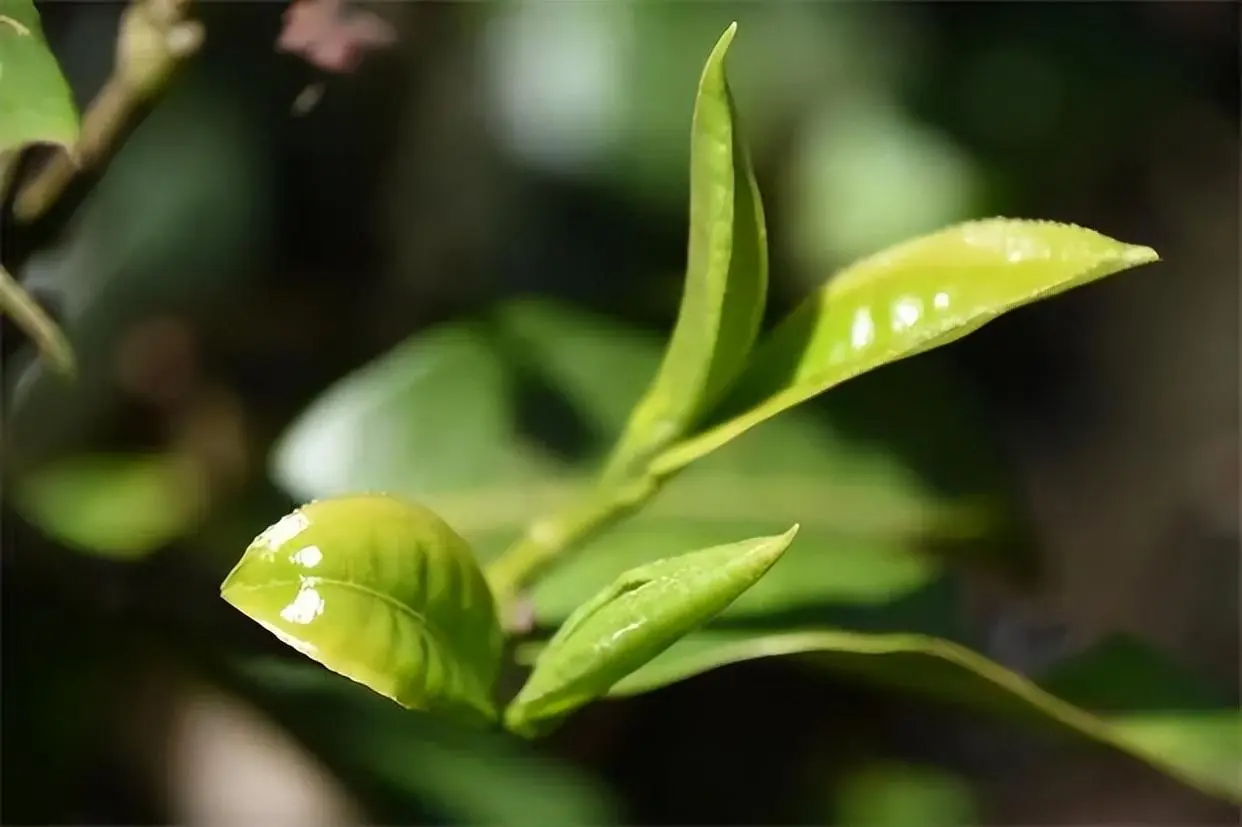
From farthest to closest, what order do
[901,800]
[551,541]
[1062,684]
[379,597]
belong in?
[901,800] < [1062,684] < [551,541] < [379,597]

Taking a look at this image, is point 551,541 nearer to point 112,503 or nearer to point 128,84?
point 128,84

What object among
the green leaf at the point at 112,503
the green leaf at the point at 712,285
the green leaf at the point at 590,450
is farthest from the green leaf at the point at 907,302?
the green leaf at the point at 112,503

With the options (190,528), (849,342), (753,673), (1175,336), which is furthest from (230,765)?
(1175,336)

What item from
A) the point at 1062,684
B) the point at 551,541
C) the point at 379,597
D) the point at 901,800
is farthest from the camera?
the point at 901,800

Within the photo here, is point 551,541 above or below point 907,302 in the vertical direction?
below

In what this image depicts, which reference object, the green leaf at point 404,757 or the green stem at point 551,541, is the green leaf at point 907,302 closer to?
the green stem at point 551,541

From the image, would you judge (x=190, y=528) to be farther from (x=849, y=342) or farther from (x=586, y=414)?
(x=849, y=342)

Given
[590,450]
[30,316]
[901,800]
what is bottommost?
[901,800]

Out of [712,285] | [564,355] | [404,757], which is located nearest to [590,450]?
[564,355]
